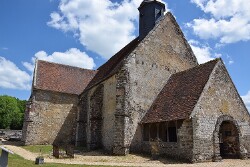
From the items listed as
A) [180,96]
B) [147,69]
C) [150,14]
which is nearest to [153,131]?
[180,96]

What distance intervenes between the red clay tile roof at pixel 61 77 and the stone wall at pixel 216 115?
51.5 ft

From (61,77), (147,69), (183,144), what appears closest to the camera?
(183,144)

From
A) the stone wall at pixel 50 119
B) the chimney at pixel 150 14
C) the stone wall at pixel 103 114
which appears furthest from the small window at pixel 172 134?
the stone wall at pixel 50 119

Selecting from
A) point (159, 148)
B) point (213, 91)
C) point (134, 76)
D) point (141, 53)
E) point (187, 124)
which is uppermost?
point (141, 53)

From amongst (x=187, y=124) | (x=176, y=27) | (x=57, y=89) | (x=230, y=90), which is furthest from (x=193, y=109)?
(x=57, y=89)

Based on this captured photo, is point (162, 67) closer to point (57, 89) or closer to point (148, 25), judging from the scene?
point (148, 25)

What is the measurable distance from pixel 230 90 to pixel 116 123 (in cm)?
781

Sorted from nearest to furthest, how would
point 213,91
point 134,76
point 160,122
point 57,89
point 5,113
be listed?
1. point 213,91
2. point 160,122
3. point 134,76
4. point 57,89
5. point 5,113

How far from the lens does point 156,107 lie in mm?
18250

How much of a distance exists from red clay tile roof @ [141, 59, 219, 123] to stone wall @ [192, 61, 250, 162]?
1.57 feet

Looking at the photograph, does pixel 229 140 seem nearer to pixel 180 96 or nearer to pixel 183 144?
pixel 183 144

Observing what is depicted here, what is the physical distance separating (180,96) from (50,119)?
47.9 ft

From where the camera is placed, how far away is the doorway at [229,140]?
16.2 metres

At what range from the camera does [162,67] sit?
20172 millimetres
